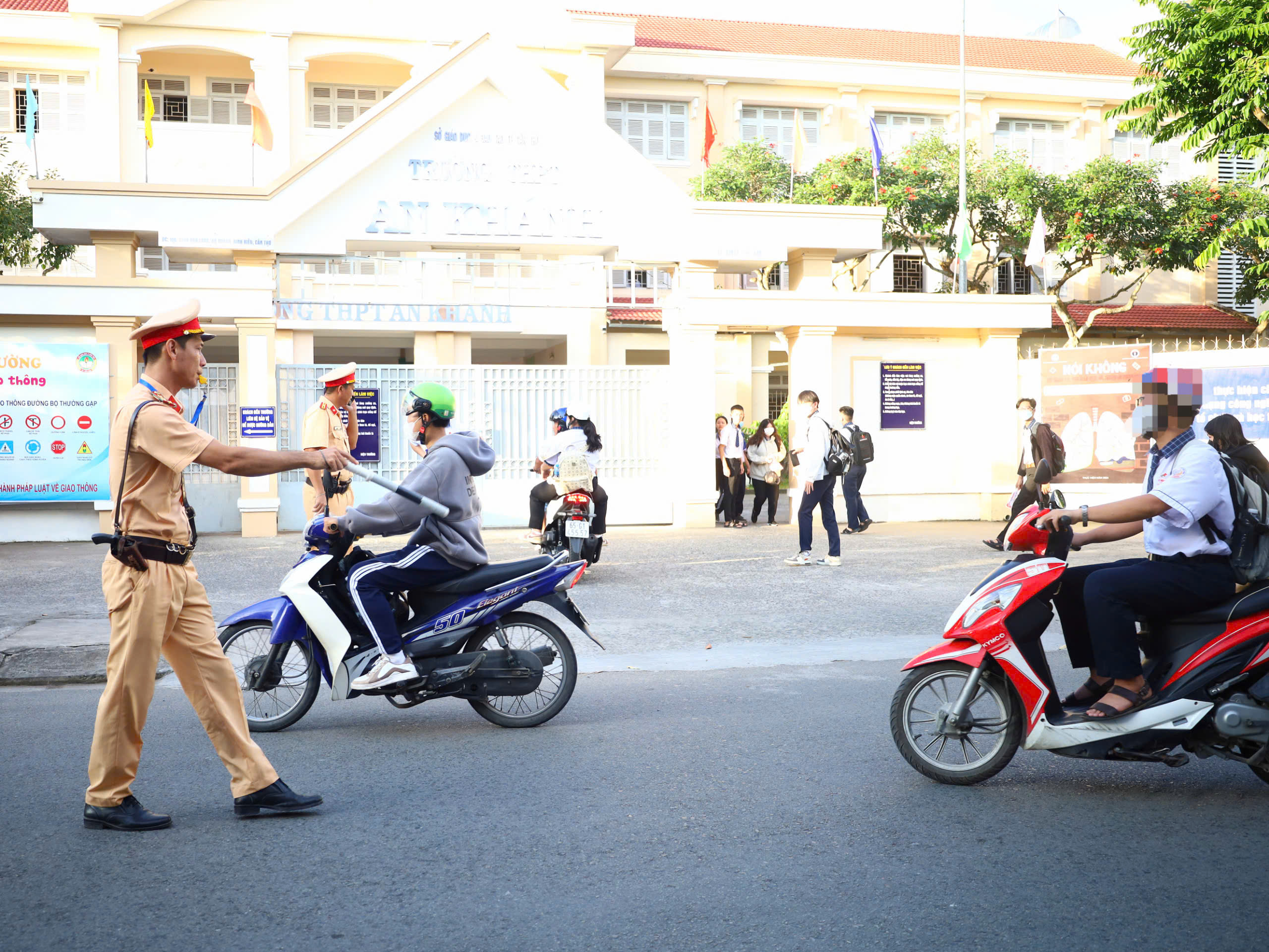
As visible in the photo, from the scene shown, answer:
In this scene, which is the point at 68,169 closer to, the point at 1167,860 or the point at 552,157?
the point at 552,157

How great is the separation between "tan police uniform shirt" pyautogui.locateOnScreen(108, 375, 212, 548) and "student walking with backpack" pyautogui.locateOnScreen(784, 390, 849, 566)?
8.60m

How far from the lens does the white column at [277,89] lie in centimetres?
3009

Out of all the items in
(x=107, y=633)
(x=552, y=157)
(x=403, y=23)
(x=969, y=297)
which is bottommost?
(x=107, y=633)

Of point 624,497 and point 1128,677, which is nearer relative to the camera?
A: point 1128,677

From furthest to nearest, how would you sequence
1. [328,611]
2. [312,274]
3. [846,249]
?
[312,274] < [846,249] < [328,611]

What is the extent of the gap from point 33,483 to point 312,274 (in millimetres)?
13739

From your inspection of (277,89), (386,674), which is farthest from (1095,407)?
(277,89)

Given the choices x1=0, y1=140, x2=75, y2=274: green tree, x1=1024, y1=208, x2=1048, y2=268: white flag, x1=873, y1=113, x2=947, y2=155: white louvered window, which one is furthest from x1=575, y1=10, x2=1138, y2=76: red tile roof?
x1=0, y1=140, x2=75, y2=274: green tree

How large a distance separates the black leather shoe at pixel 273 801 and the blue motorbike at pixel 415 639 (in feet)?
4.52

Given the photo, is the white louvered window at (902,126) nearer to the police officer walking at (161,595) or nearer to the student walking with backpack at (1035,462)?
the student walking with backpack at (1035,462)

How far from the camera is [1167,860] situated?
13.8 ft

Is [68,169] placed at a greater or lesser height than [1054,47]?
lesser

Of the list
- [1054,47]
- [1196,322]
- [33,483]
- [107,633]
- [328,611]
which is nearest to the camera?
[328,611]

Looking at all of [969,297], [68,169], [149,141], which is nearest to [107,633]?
[969,297]
